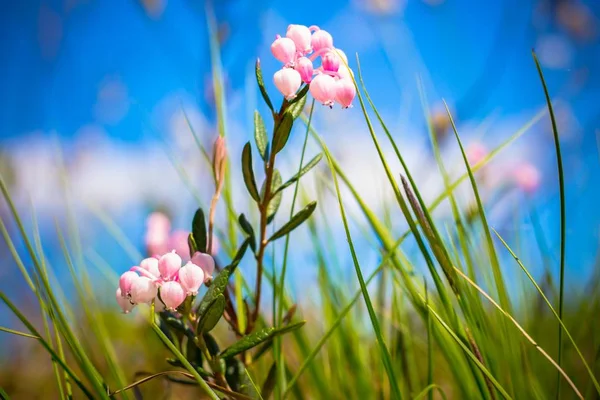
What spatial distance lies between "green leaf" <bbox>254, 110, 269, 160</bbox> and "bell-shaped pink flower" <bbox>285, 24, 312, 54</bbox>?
0.32ft

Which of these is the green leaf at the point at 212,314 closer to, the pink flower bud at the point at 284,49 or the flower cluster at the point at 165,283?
the flower cluster at the point at 165,283

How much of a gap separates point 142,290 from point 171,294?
0.03 meters

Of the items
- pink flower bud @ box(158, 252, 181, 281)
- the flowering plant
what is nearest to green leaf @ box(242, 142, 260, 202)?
the flowering plant

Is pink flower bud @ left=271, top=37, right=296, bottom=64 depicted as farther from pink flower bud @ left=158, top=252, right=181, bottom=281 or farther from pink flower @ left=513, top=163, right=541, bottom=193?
pink flower @ left=513, top=163, right=541, bottom=193

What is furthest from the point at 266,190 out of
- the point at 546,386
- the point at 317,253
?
the point at 546,386

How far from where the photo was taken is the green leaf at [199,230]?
47cm

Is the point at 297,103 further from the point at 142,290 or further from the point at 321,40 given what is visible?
the point at 142,290

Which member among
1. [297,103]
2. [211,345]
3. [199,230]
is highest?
[297,103]

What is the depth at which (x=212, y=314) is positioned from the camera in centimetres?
40

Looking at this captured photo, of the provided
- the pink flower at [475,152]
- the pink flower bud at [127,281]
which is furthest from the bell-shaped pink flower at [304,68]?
the pink flower at [475,152]

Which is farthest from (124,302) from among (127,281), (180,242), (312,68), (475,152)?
(475,152)

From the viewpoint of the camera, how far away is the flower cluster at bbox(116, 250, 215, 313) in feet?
1.26

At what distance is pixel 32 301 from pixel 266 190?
1.39 m

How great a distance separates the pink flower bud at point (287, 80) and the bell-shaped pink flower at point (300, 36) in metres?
0.04
